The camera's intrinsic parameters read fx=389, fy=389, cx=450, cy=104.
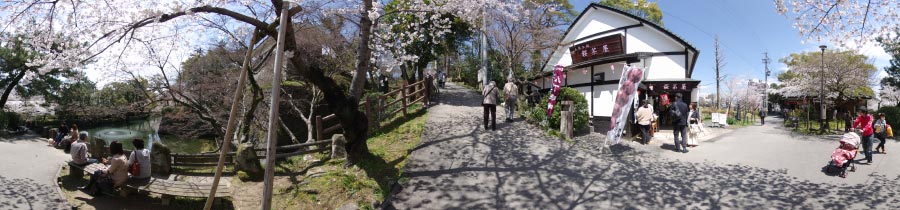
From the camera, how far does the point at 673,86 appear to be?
15.6 metres

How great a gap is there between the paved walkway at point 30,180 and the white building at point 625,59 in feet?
48.7

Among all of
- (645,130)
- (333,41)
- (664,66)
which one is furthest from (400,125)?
(664,66)

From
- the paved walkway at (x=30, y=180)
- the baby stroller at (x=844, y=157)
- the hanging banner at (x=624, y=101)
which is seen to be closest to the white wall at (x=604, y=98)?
the hanging banner at (x=624, y=101)

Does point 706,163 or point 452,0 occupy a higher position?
point 452,0

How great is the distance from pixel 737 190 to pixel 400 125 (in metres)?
8.01

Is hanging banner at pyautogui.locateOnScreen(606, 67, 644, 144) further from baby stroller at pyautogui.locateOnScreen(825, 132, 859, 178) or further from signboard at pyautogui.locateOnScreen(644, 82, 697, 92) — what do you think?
signboard at pyautogui.locateOnScreen(644, 82, 697, 92)

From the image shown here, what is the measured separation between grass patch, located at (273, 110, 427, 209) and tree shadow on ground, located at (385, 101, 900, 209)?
322 millimetres

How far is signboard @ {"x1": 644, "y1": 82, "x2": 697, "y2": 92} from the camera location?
603 inches

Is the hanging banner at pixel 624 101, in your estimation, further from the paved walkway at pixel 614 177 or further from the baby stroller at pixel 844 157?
the baby stroller at pixel 844 157

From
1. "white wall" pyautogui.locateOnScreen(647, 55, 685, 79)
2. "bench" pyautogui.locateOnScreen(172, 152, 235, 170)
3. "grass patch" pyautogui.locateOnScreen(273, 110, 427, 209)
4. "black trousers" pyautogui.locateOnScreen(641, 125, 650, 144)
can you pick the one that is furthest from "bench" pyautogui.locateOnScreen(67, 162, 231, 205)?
"white wall" pyautogui.locateOnScreen(647, 55, 685, 79)

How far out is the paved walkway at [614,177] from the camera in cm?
545

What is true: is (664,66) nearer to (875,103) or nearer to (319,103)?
(319,103)

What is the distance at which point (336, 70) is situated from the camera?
15.8 m

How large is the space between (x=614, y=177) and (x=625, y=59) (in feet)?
32.7
